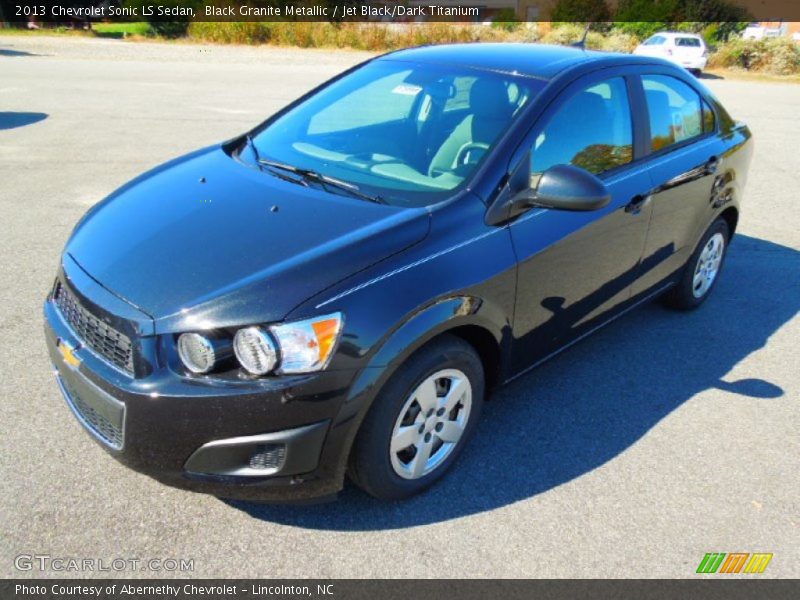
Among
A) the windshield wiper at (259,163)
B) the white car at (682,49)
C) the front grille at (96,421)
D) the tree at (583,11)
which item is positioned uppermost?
the tree at (583,11)

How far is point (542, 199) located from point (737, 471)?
159 cm

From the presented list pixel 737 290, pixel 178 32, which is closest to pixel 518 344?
pixel 737 290

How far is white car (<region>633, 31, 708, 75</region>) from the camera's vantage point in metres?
21.4

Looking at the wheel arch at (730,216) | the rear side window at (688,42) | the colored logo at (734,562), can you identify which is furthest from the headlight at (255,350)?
the rear side window at (688,42)

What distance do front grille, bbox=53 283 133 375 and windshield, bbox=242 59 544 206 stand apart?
1.19m

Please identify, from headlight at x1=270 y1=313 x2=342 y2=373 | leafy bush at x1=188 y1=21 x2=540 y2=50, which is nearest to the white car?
leafy bush at x1=188 y1=21 x2=540 y2=50

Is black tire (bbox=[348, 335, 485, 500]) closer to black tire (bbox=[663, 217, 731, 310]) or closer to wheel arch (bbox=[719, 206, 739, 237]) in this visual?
black tire (bbox=[663, 217, 731, 310])

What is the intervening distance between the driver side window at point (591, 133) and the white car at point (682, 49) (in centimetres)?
1977

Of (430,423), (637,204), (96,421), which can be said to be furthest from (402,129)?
(96,421)

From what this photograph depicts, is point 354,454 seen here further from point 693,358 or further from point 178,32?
point 178,32

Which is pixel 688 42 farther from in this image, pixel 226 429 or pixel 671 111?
pixel 226 429

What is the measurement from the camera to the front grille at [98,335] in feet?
7.91

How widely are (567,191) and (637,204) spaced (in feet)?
3.33

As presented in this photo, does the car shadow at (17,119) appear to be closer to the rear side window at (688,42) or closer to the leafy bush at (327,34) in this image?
the leafy bush at (327,34)
